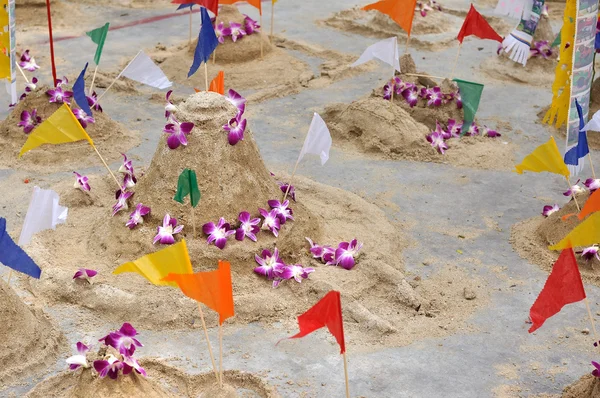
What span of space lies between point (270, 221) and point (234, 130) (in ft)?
2.33

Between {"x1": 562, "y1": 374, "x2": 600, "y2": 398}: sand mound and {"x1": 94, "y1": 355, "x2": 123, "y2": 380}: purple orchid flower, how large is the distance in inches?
104

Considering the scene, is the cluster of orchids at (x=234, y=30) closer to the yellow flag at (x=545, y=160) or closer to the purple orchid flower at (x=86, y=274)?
the purple orchid flower at (x=86, y=274)

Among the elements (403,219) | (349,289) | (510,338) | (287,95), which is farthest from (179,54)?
(510,338)

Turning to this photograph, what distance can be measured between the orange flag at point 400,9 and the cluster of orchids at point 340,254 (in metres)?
3.29

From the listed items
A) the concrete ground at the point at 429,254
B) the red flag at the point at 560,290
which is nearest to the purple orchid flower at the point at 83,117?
the concrete ground at the point at 429,254

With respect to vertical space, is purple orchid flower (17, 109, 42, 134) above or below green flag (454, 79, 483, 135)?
below

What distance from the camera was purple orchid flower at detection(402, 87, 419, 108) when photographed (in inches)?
413

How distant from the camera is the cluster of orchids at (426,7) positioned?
14.4m

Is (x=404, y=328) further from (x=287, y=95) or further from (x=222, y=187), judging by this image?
(x=287, y=95)

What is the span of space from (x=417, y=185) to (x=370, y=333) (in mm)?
2769

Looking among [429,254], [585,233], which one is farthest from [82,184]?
[585,233]

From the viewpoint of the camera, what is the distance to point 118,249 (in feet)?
23.7

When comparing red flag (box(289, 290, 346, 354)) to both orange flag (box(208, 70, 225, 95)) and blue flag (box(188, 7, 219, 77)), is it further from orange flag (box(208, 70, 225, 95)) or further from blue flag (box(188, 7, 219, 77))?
blue flag (box(188, 7, 219, 77))

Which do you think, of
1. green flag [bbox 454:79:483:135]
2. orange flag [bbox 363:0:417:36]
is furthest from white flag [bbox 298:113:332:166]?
green flag [bbox 454:79:483:135]
